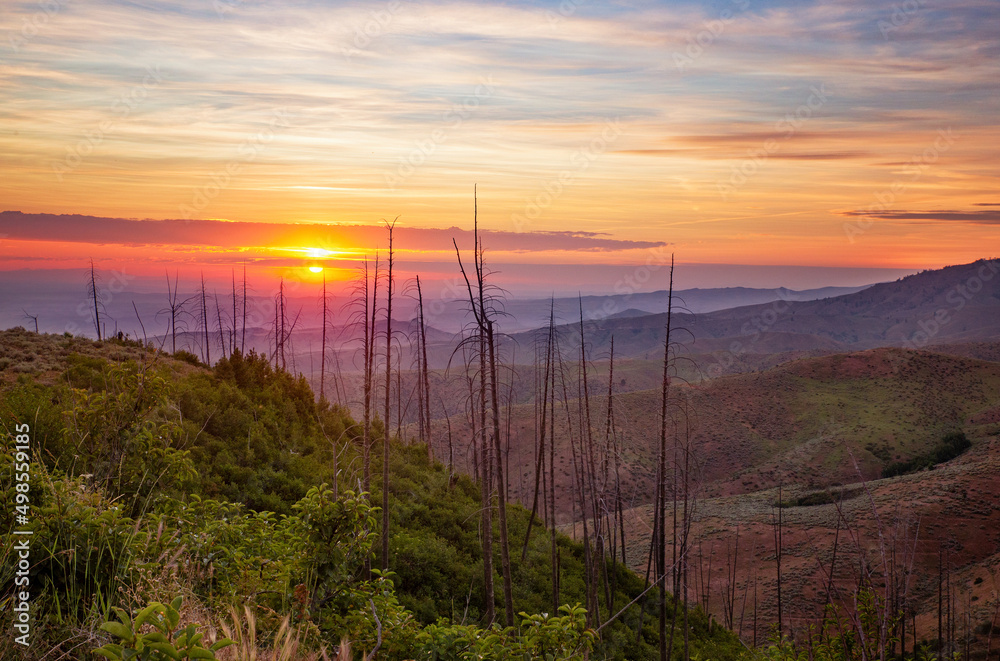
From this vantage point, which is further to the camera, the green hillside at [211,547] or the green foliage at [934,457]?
the green foliage at [934,457]

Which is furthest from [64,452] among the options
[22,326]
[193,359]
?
[22,326]

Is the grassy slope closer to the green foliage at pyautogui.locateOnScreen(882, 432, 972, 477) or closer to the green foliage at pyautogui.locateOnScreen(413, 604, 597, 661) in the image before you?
the green foliage at pyautogui.locateOnScreen(882, 432, 972, 477)

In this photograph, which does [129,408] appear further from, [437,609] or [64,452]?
[437,609]

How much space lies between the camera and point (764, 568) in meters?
45.7

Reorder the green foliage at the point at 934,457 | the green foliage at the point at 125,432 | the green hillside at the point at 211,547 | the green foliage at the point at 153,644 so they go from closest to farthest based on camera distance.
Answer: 1. the green foliage at the point at 153,644
2. the green hillside at the point at 211,547
3. the green foliage at the point at 125,432
4. the green foliage at the point at 934,457

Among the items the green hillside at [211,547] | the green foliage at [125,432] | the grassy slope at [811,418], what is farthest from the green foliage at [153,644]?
the grassy slope at [811,418]

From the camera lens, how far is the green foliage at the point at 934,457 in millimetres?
73938

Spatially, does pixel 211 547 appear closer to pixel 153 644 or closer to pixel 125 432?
pixel 125 432

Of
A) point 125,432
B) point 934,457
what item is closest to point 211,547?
point 125,432

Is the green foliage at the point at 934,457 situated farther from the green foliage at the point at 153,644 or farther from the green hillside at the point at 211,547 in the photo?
the green foliage at the point at 153,644

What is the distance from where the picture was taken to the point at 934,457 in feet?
247

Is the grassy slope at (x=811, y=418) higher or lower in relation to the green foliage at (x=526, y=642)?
lower

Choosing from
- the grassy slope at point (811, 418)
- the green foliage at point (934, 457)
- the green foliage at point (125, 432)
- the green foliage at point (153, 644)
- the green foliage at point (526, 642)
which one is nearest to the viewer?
the green foliage at point (153, 644)

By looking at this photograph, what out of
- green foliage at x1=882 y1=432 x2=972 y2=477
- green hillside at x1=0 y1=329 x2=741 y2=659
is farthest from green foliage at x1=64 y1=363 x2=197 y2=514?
green foliage at x1=882 y1=432 x2=972 y2=477
